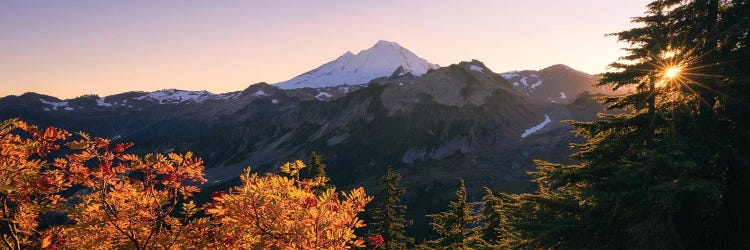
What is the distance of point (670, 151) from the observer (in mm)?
10102

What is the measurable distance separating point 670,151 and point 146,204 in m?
12.2

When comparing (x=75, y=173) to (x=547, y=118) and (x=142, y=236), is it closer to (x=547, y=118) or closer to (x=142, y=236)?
(x=142, y=236)

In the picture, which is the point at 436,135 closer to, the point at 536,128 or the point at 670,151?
the point at 536,128

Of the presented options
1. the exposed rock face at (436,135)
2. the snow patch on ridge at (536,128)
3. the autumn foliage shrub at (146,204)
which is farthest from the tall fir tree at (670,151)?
the snow patch on ridge at (536,128)

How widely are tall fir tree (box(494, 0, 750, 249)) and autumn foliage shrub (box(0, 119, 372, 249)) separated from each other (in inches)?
275

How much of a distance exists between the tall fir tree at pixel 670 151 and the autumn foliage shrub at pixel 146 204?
6988 millimetres

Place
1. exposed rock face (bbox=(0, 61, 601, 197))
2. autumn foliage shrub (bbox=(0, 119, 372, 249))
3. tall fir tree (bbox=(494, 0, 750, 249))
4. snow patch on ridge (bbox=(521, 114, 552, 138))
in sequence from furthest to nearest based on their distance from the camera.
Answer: snow patch on ridge (bbox=(521, 114, 552, 138)) < exposed rock face (bbox=(0, 61, 601, 197)) < tall fir tree (bbox=(494, 0, 750, 249)) < autumn foliage shrub (bbox=(0, 119, 372, 249))

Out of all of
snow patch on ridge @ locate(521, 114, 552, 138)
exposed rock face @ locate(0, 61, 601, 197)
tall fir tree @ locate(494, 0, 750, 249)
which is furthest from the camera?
snow patch on ridge @ locate(521, 114, 552, 138)

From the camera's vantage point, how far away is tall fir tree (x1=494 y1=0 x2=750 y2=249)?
10.2m

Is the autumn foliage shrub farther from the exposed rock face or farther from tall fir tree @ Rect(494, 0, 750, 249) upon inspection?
the exposed rock face

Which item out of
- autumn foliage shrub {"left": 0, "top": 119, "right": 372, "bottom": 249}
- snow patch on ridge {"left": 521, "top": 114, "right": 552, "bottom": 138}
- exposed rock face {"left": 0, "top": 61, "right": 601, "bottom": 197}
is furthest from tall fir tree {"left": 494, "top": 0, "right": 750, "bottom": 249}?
snow patch on ridge {"left": 521, "top": 114, "right": 552, "bottom": 138}

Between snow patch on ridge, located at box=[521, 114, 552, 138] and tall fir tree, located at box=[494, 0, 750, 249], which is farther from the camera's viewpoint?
snow patch on ridge, located at box=[521, 114, 552, 138]

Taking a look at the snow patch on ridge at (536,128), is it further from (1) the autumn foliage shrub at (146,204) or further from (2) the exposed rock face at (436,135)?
(1) the autumn foliage shrub at (146,204)

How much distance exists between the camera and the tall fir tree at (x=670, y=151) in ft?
33.4
